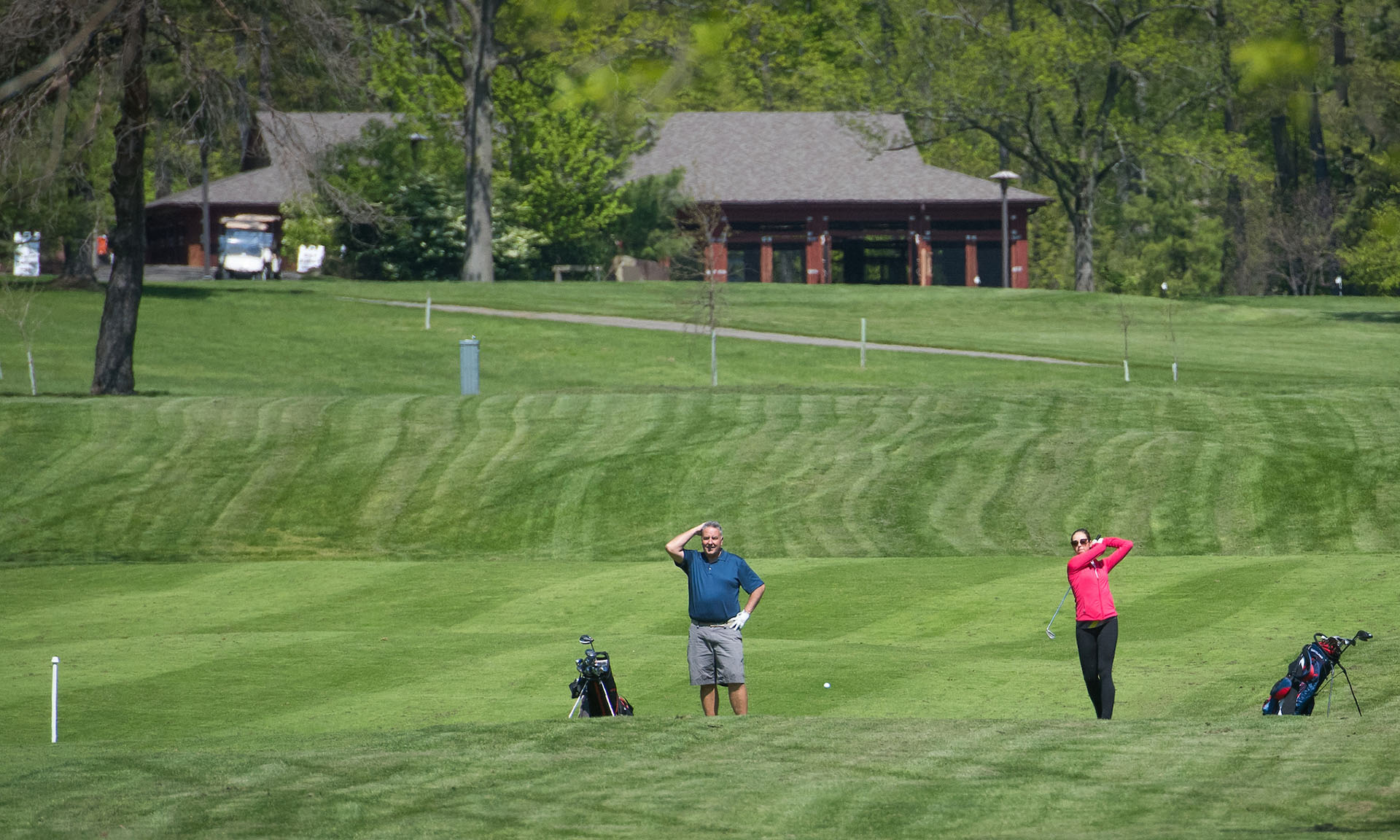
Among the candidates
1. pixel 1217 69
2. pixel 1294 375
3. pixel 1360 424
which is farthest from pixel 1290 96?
pixel 1360 424

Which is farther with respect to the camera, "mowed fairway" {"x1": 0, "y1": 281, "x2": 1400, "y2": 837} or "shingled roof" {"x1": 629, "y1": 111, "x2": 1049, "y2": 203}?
"shingled roof" {"x1": 629, "y1": 111, "x2": 1049, "y2": 203}

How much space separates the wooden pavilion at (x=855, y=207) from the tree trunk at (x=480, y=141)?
10.8 metres

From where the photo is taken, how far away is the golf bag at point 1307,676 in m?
14.2

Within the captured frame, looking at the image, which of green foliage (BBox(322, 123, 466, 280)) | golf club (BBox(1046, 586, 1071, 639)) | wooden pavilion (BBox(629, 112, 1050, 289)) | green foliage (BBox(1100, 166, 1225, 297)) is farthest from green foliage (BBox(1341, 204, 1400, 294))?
golf club (BBox(1046, 586, 1071, 639))

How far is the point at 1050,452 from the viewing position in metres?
29.2

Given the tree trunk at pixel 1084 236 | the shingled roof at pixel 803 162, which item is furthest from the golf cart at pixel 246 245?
the tree trunk at pixel 1084 236

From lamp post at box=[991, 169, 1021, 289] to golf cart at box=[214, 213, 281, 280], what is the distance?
1140 inches

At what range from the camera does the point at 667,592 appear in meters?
21.5

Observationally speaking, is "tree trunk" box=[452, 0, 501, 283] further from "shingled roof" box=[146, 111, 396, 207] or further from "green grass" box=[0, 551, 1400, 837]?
"green grass" box=[0, 551, 1400, 837]

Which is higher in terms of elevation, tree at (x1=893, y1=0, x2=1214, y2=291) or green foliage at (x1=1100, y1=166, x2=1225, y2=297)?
tree at (x1=893, y1=0, x2=1214, y2=291)

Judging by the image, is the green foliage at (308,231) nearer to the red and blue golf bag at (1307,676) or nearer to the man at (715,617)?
the man at (715,617)

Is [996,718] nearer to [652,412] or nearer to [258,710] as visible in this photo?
[258,710]

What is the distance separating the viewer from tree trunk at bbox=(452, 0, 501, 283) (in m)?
61.6

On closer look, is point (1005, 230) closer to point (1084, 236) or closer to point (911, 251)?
point (1084, 236)
